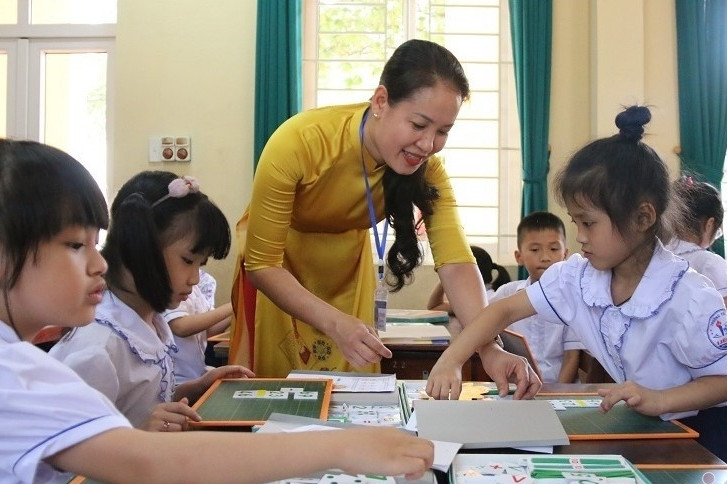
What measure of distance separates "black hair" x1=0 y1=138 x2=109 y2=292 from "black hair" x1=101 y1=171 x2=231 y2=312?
1.85 feet

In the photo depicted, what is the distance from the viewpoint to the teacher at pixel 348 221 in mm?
1566

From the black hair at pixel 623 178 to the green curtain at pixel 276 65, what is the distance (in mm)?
2984

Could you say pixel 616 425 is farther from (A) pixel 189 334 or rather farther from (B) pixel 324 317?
(A) pixel 189 334

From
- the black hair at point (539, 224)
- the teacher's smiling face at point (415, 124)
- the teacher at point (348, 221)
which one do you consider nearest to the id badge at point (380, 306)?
the teacher at point (348, 221)

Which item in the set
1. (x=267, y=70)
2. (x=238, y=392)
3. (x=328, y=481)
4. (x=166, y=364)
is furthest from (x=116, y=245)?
(x=267, y=70)

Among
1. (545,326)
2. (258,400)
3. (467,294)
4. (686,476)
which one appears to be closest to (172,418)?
(258,400)

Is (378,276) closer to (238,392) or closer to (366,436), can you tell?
(238,392)

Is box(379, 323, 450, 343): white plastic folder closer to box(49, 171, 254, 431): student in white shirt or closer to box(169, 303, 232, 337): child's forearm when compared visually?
box(169, 303, 232, 337): child's forearm

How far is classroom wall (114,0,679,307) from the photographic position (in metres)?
4.34

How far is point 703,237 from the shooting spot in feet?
8.89

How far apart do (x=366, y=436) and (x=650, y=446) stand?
0.50 meters

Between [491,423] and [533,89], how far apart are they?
3548 mm

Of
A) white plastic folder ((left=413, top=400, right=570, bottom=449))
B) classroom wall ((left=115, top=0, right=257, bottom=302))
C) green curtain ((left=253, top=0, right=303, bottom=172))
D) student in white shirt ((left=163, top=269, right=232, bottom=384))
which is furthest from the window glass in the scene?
white plastic folder ((left=413, top=400, right=570, bottom=449))

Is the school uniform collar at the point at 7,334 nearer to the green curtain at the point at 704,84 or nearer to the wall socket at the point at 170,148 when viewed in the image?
the wall socket at the point at 170,148
